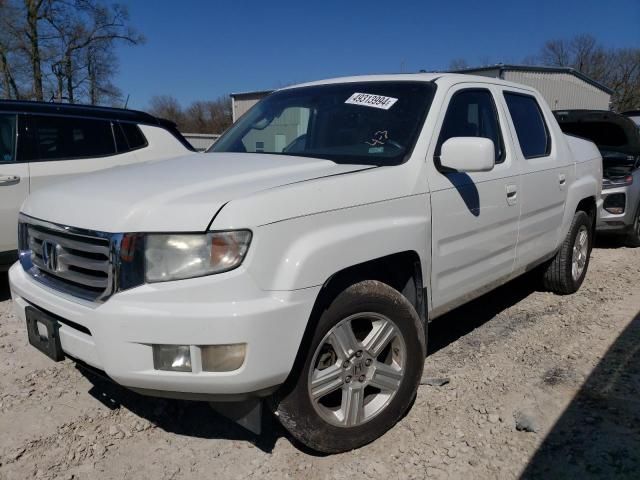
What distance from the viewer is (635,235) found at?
7.38 meters

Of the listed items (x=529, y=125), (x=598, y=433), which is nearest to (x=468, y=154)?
(x=598, y=433)

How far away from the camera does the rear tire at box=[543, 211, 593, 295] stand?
15.7 feet

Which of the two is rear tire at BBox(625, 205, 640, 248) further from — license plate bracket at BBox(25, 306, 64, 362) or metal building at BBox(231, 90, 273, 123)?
metal building at BBox(231, 90, 273, 123)

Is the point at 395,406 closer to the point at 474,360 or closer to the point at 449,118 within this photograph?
the point at 474,360

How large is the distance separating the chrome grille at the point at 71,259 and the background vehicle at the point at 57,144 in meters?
2.45

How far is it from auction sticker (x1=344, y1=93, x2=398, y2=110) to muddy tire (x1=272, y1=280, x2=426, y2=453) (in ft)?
3.82

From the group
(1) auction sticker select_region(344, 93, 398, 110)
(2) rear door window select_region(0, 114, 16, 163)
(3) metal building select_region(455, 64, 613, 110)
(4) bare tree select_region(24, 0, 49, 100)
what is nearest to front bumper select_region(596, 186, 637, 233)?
(1) auction sticker select_region(344, 93, 398, 110)

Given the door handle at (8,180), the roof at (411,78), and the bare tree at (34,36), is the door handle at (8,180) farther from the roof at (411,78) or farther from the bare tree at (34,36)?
the bare tree at (34,36)

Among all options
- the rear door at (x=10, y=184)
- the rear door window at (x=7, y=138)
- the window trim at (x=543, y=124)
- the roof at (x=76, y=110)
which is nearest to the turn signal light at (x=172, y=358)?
the window trim at (x=543, y=124)

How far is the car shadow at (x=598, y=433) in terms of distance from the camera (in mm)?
2494

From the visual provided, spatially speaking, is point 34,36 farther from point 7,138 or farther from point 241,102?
point 7,138

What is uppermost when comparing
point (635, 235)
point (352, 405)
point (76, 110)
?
point (76, 110)

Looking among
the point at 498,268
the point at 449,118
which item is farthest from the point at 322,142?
the point at 498,268

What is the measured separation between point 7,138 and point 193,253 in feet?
12.7
